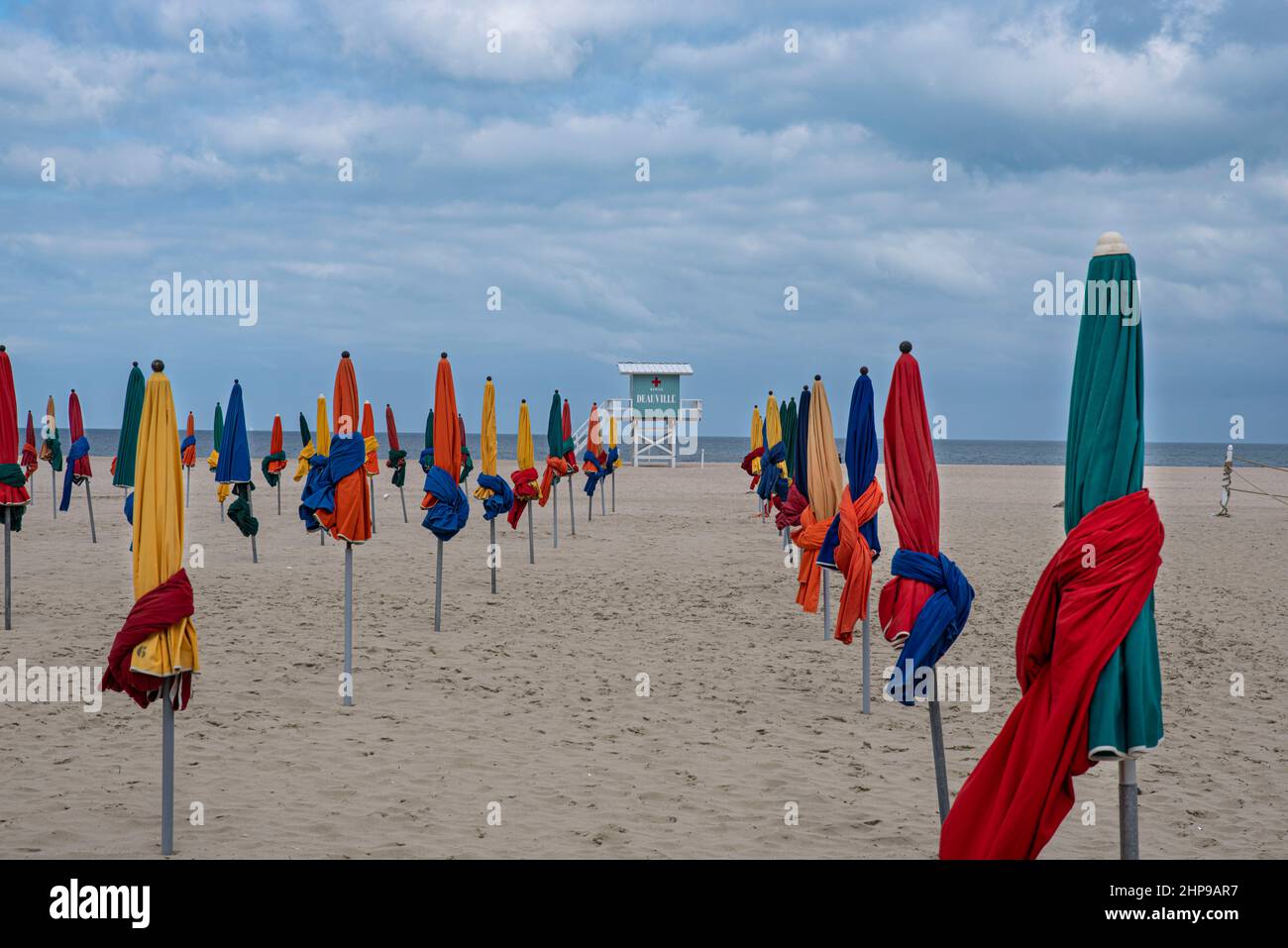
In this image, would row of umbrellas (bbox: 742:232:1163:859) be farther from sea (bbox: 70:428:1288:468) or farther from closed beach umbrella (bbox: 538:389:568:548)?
sea (bbox: 70:428:1288:468)

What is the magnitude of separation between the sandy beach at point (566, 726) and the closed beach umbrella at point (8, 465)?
1.18 m

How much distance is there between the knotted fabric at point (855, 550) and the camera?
7082 mm

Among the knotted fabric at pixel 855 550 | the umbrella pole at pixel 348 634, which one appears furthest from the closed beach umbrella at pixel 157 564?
the knotted fabric at pixel 855 550

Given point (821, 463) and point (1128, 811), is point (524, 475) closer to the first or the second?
point (821, 463)

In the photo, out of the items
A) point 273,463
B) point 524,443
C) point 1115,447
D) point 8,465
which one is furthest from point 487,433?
point 273,463

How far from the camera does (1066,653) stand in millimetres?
3342

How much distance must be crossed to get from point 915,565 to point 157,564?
3700 mm

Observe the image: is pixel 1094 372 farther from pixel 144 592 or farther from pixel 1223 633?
pixel 1223 633

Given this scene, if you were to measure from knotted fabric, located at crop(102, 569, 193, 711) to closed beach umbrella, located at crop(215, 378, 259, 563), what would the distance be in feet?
36.1

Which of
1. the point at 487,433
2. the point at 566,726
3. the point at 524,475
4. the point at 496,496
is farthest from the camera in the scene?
the point at 524,475

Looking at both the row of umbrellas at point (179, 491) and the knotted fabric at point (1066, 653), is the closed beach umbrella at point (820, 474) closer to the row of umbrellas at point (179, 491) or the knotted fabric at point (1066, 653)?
the row of umbrellas at point (179, 491)

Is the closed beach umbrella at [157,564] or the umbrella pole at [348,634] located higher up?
the closed beach umbrella at [157,564]

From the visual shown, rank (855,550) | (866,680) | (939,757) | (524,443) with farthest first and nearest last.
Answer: (524,443), (866,680), (855,550), (939,757)

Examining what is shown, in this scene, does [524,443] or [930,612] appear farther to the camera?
[524,443]
